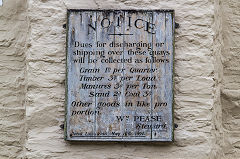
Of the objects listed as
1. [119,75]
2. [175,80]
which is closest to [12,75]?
[119,75]

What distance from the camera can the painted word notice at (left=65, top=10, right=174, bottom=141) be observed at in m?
2.45

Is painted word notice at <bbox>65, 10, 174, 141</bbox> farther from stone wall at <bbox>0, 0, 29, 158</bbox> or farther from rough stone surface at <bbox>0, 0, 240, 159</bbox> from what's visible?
stone wall at <bbox>0, 0, 29, 158</bbox>

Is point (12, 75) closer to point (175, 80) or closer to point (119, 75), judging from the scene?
point (119, 75)

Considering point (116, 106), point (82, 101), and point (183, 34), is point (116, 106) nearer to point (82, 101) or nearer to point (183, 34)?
point (82, 101)

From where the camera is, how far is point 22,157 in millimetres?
2719

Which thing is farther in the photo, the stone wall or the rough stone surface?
the stone wall

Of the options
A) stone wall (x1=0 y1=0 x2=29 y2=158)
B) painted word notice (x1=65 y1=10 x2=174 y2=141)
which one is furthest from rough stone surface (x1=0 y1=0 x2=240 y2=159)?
stone wall (x1=0 y1=0 x2=29 y2=158)

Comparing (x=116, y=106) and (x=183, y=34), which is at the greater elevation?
(x=183, y=34)

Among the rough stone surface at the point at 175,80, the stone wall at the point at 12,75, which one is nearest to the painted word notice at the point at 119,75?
the rough stone surface at the point at 175,80

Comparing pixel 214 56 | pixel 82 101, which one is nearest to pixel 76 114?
pixel 82 101

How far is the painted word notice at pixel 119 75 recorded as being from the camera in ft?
8.05

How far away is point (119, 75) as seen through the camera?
2467mm

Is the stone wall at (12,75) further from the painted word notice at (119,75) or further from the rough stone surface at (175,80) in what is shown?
the painted word notice at (119,75)

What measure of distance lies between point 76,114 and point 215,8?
1.10 meters
